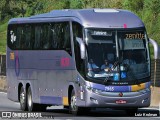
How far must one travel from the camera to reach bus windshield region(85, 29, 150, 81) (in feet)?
74.8

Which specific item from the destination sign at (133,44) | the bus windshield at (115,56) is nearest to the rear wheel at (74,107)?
the bus windshield at (115,56)

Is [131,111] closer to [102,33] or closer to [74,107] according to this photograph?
[74,107]

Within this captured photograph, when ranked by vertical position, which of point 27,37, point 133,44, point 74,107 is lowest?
point 74,107

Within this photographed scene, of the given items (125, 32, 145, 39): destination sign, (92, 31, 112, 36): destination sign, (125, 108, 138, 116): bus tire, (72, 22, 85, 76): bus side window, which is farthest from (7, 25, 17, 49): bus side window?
(125, 32, 145, 39): destination sign

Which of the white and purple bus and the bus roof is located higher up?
the bus roof

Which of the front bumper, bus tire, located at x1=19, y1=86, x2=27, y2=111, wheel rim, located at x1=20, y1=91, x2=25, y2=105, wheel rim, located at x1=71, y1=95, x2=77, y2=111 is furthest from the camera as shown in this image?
wheel rim, located at x1=20, y1=91, x2=25, y2=105

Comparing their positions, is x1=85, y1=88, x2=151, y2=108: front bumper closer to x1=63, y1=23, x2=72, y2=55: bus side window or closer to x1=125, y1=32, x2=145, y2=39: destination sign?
x1=125, y1=32, x2=145, y2=39: destination sign

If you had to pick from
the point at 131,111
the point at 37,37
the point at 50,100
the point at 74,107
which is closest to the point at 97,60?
the point at 74,107

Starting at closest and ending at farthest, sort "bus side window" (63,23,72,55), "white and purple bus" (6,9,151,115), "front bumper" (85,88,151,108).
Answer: "front bumper" (85,88,151,108) < "white and purple bus" (6,9,151,115) < "bus side window" (63,23,72,55)

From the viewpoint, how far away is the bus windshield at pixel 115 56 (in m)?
22.8

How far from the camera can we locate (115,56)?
22.9m

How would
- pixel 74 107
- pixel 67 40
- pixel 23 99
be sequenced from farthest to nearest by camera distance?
pixel 23 99 → pixel 67 40 → pixel 74 107

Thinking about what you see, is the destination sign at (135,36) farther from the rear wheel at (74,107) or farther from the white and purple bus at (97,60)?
the rear wheel at (74,107)

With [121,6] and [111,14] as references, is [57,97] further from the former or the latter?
[121,6]
